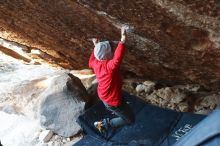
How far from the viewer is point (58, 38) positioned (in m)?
6.55

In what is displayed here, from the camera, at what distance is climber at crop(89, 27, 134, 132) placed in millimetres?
4656

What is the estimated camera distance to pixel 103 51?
469cm

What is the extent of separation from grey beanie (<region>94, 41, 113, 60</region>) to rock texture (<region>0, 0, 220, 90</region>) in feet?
1.21

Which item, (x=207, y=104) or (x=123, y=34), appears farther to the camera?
(x=207, y=104)

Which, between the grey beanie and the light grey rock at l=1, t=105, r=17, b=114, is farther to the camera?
the light grey rock at l=1, t=105, r=17, b=114

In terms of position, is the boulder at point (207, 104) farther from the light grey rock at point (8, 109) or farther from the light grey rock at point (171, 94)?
the light grey rock at point (8, 109)

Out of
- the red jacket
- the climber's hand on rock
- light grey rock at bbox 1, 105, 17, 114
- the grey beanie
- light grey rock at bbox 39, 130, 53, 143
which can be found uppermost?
the climber's hand on rock

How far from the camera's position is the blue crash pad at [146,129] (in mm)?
5375

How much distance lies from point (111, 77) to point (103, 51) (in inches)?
15.2

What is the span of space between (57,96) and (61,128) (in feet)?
1.83

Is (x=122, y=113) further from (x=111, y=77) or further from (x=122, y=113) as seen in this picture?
(x=111, y=77)

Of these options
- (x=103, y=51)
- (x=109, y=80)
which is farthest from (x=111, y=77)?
(x=103, y=51)

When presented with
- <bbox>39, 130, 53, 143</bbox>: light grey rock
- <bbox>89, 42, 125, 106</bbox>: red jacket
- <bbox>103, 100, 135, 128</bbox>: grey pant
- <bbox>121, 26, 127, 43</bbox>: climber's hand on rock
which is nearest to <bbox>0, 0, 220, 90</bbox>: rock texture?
<bbox>121, 26, 127, 43</bbox>: climber's hand on rock

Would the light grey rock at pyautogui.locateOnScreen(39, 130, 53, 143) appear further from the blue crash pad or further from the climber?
the climber
